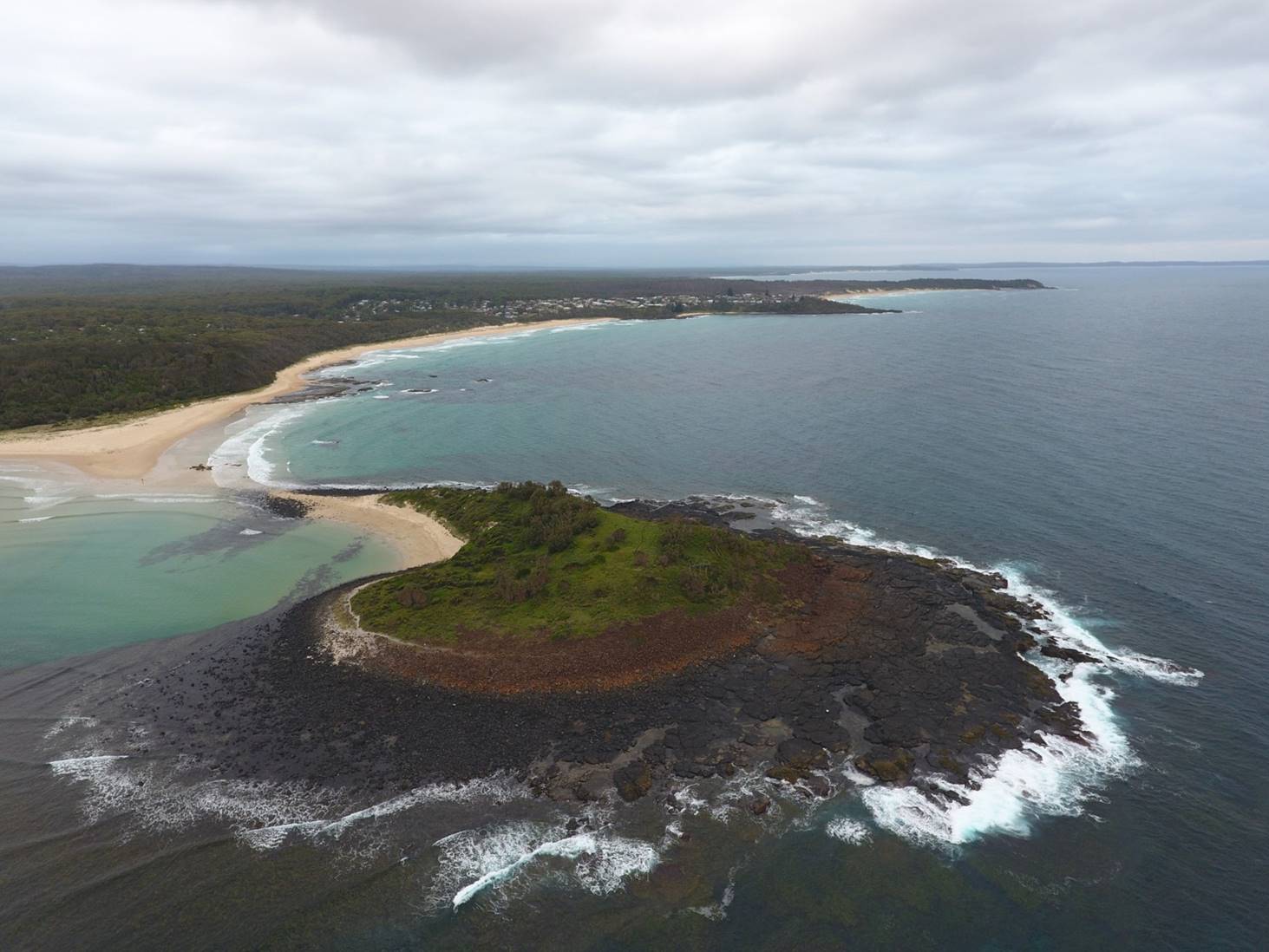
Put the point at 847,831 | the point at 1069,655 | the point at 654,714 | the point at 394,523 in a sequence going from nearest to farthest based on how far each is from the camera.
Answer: the point at 847,831 < the point at 654,714 < the point at 1069,655 < the point at 394,523

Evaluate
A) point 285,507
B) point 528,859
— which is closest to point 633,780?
point 528,859

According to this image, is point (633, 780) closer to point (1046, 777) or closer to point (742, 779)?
point (742, 779)

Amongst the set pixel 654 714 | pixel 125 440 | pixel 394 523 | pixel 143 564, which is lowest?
pixel 654 714

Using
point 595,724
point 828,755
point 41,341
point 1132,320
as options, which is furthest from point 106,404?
point 1132,320

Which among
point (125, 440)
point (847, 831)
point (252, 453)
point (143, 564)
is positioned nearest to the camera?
point (847, 831)

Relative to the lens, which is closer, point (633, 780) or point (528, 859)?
point (528, 859)

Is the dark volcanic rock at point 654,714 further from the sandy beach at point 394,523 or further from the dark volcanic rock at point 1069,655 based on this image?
the sandy beach at point 394,523

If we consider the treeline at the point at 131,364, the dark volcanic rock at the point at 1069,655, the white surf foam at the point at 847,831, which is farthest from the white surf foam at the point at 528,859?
the treeline at the point at 131,364

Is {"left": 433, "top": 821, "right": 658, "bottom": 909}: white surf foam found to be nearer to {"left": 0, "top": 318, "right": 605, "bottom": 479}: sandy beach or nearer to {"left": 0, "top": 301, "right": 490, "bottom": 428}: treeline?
{"left": 0, "top": 318, "right": 605, "bottom": 479}: sandy beach
